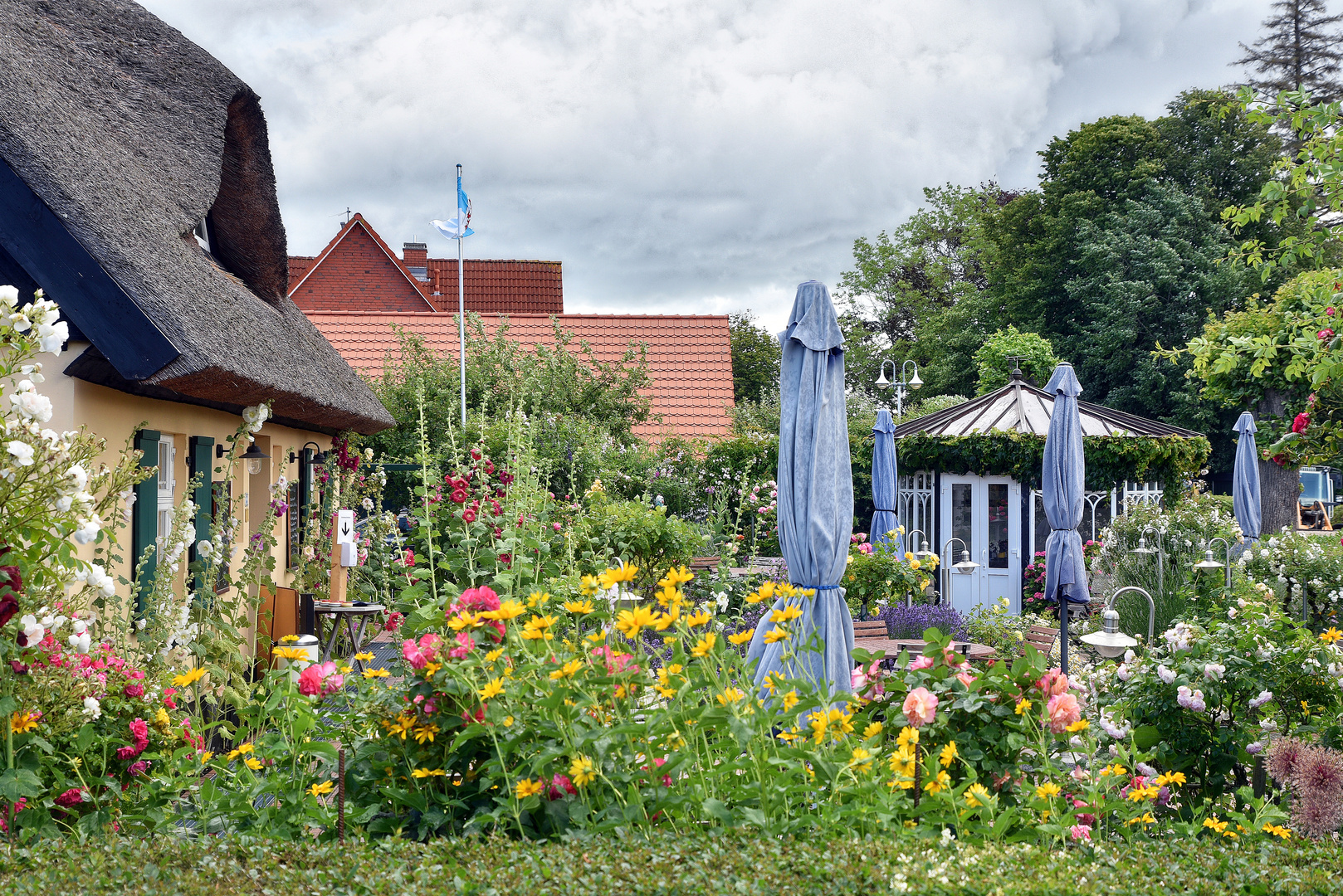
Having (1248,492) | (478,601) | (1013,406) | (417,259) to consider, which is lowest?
(478,601)

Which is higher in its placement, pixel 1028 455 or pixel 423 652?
pixel 1028 455

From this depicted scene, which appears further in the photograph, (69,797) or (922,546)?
(922,546)

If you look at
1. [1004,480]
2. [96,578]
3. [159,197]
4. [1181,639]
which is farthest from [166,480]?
[1004,480]

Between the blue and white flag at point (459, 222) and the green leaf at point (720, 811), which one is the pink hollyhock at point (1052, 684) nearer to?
the green leaf at point (720, 811)

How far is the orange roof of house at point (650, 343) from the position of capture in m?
16.8

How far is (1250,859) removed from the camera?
2369 millimetres

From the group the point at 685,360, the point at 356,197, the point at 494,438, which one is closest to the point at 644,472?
the point at 494,438

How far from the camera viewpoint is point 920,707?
264 cm

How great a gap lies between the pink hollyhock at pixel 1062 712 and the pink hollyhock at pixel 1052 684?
0.11 m

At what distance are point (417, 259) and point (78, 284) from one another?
26418 mm

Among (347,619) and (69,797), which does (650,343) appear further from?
(69,797)

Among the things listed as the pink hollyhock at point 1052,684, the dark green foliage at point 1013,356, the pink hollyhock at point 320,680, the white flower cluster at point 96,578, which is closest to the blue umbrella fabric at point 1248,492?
the pink hollyhock at point 1052,684

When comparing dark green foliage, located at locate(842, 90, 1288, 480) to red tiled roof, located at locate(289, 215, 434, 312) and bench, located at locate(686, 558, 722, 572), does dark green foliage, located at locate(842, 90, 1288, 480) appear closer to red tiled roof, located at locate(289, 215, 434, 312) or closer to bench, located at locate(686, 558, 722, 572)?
red tiled roof, located at locate(289, 215, 434, 312)

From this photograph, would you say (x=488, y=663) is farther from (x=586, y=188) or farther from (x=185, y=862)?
(x=586, y=188)
